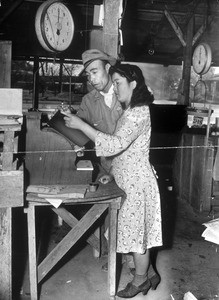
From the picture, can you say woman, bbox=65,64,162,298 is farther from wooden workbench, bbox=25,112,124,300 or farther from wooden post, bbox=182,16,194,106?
wooden post, bbox=182,16,194,106

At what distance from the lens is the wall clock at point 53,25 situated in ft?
16.4

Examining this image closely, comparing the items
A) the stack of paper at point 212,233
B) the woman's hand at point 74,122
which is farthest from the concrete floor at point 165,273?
the woman's hand at point 74,122

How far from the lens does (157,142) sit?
28.0ft

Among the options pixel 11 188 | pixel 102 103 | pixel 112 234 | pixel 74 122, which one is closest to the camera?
pixel 11 188

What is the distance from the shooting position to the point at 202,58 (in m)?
7.50

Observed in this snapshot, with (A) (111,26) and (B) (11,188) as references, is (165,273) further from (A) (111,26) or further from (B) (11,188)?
(A) (111,26)

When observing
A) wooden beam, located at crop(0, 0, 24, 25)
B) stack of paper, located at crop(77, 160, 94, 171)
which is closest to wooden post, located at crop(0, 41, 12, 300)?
stack of paper, located at crop(77, 160, 94, 171)

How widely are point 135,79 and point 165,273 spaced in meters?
2.19

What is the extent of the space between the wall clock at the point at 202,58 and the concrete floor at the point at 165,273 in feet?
13.7

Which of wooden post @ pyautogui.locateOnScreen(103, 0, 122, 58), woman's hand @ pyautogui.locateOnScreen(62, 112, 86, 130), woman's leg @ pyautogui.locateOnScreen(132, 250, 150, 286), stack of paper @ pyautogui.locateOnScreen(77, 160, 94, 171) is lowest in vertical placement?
woman's leg @ pyautogui.locateOnScreen(132, 250, 150, 286)

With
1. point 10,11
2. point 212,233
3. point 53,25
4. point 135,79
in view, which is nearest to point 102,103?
point 135,79

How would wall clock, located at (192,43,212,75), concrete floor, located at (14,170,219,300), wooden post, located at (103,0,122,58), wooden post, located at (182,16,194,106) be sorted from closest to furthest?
concrete floor, located at (14,170,219,300)
wooden post, located at (103,0,122,58)
wall clock, located at (192,43,212,75)
wooden post, located at (182,16,194,106)

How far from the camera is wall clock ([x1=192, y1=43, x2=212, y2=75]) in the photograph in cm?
731

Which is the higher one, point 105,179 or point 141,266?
point 105,179
